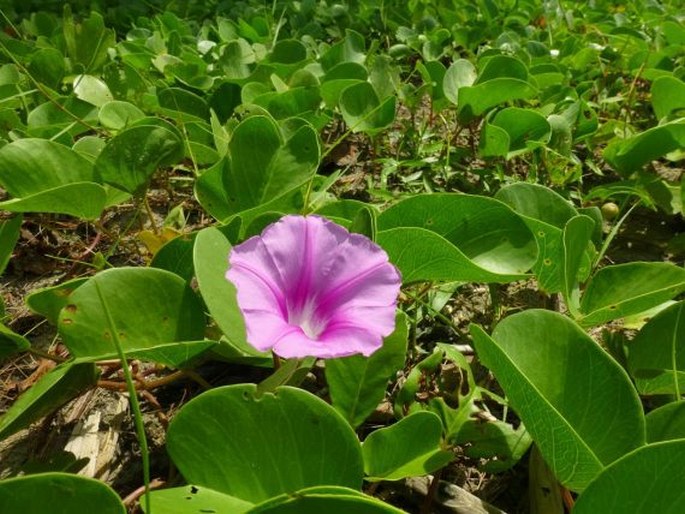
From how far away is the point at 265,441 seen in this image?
2.43 ft

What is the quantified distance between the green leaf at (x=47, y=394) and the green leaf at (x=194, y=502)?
20 cm

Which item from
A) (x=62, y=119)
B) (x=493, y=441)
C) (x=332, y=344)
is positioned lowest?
(x=493, y=441)

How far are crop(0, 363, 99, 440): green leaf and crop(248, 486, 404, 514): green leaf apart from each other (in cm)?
37

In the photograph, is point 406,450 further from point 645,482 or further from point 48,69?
point 48,69

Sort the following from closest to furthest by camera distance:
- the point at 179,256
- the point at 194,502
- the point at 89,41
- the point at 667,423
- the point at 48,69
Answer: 1. the point at 194,502
2. the point at 667,423
3. the point at 179,256
4. the point at 48,69
5. the point at 89,41

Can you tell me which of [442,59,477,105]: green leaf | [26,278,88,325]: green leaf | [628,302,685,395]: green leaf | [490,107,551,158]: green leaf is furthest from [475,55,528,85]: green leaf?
[26,278,88,325]: green leaf

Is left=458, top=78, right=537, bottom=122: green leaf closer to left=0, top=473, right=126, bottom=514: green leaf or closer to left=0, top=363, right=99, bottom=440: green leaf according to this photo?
left=0, top=363, right=99, bottom=440: green leaf

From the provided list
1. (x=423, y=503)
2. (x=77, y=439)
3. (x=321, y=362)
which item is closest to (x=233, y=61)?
(x=321, y=362)

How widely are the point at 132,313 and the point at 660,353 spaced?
71 cm

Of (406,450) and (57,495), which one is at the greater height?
(57,495)

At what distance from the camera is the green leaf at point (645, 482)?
63 centimetres

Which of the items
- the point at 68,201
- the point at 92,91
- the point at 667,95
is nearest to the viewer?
the point at 68,201

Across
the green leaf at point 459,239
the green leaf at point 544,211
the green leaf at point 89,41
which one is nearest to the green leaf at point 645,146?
the green leaf at point 544,211

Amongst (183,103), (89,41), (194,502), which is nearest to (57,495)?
(194,502)
